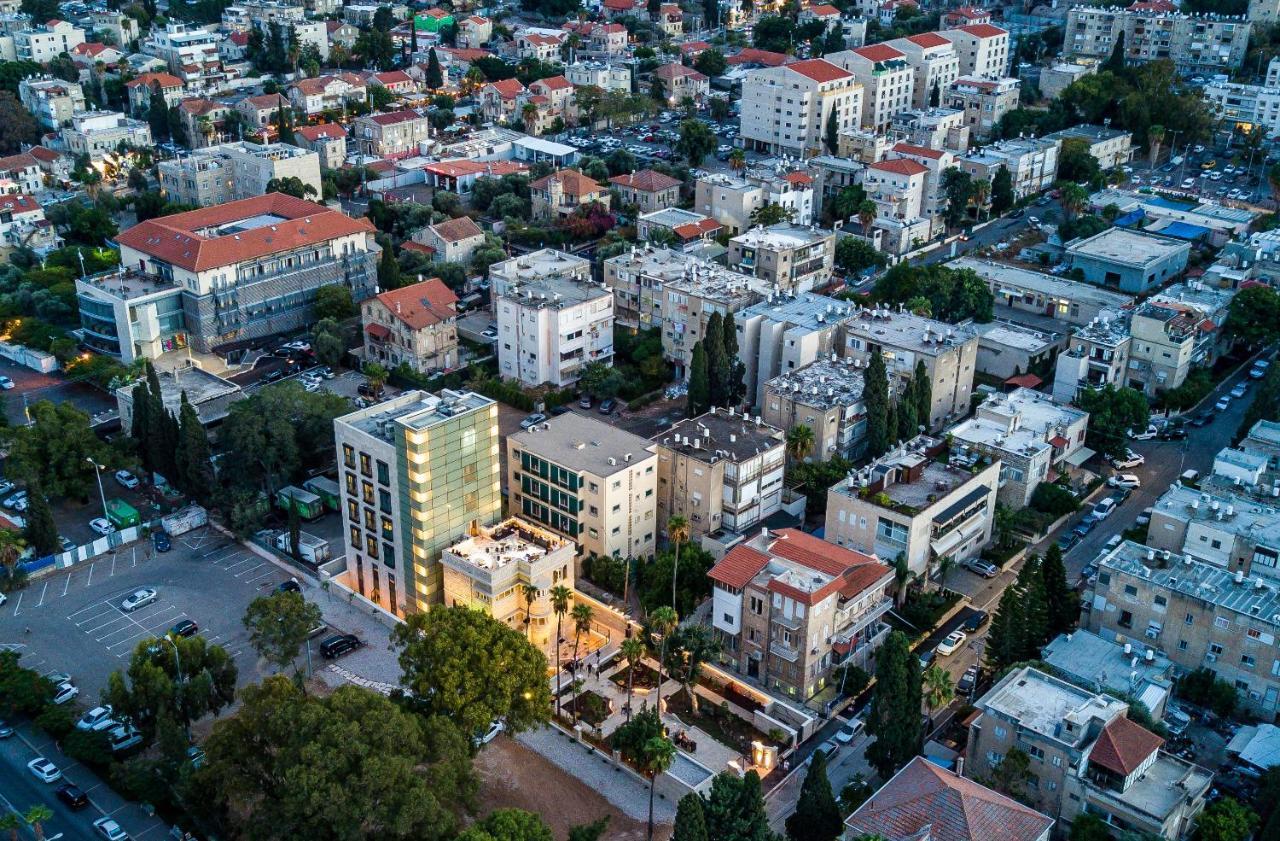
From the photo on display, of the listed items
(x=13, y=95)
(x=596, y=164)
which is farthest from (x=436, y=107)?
(x=13, y=95)

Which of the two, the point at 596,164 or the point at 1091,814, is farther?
the point at 596,164

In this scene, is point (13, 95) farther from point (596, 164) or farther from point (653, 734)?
point (653, 734)

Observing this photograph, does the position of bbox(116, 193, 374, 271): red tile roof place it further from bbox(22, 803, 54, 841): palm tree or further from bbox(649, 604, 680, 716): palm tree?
bbox(649, 604, 680, 716): palm tree

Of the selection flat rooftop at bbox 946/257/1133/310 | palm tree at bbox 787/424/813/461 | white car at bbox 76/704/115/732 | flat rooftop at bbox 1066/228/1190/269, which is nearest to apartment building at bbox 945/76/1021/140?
flat rooftop at bbox 1066/228/1190/269

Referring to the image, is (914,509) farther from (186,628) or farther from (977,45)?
(977,45)

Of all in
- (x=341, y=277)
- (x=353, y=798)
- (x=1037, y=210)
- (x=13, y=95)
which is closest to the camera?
(x=353, y=798)

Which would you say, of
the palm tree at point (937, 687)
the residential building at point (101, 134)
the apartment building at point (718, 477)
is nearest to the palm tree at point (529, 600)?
the apartment building at point (718, 477)
